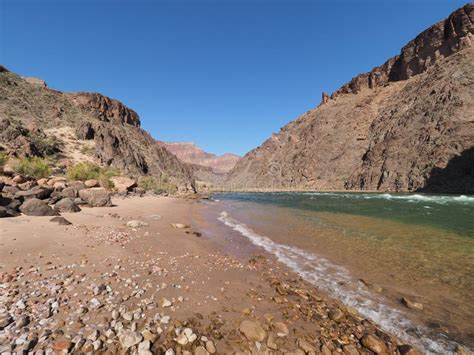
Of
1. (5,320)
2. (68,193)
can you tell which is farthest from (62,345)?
(68,193)

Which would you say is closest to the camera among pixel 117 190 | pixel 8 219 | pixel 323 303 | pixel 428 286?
pixel 323 303

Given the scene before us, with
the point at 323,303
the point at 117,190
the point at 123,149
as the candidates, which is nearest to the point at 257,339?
the point at 323,303

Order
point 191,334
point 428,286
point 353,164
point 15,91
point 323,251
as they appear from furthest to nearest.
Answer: point 353,164
point 15,91
point 323,251
point 428,286
point 191,334

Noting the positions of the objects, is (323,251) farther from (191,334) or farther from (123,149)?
(123,149)

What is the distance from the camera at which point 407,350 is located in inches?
161

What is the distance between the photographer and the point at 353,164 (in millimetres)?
82750

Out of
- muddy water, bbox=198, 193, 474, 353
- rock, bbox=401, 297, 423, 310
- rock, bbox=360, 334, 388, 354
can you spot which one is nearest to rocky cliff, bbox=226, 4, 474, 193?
muddy water, bbox=198, 193, 474, 353

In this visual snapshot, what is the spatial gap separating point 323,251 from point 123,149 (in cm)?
5960

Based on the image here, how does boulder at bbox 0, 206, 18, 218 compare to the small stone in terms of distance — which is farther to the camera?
boulder at bbox 0, 206, 18, 218

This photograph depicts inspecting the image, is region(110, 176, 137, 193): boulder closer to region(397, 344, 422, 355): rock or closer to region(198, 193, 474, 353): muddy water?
region(198, 193, 474, 353): muddy water

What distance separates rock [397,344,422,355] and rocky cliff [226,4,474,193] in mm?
59538

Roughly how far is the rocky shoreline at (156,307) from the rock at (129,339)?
2 cm

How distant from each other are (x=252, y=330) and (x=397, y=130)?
257 ft

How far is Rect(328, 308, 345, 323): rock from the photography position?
490cm
